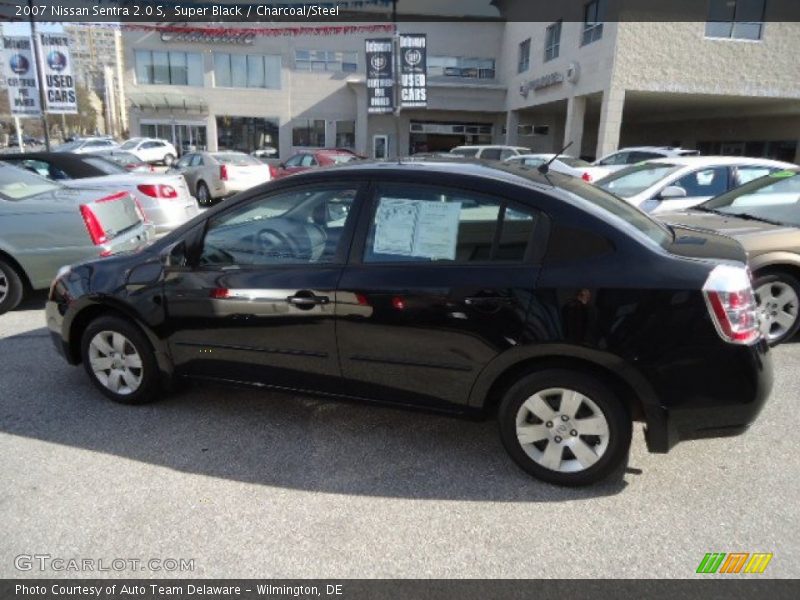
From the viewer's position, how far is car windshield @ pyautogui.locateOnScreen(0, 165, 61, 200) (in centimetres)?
578

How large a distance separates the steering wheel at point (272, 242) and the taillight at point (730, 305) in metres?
2.13

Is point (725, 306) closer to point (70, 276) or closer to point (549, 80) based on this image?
point (70, 276)

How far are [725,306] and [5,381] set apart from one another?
4707mm

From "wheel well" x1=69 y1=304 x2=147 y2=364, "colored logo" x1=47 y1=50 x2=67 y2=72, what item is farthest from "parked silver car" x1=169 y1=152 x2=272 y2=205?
"wheel well" x1=69 y1=304 x2=147 y2=364

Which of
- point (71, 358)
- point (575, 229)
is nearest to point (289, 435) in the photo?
point (71, 358)

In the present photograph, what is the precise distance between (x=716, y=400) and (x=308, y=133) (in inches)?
1344

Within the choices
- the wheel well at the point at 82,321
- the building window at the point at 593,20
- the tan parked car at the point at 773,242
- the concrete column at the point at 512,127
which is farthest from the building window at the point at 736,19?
the wheel well at the point at 82,321

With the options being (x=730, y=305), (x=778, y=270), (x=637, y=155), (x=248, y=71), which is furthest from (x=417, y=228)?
(x=248, y=71)

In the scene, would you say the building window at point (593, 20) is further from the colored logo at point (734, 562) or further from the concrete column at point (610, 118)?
the colored logo at point (734, 562)

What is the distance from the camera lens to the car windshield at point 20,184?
5.78 meters

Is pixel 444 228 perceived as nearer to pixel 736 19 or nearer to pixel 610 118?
pixel 610 118

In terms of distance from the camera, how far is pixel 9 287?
5.75 m
